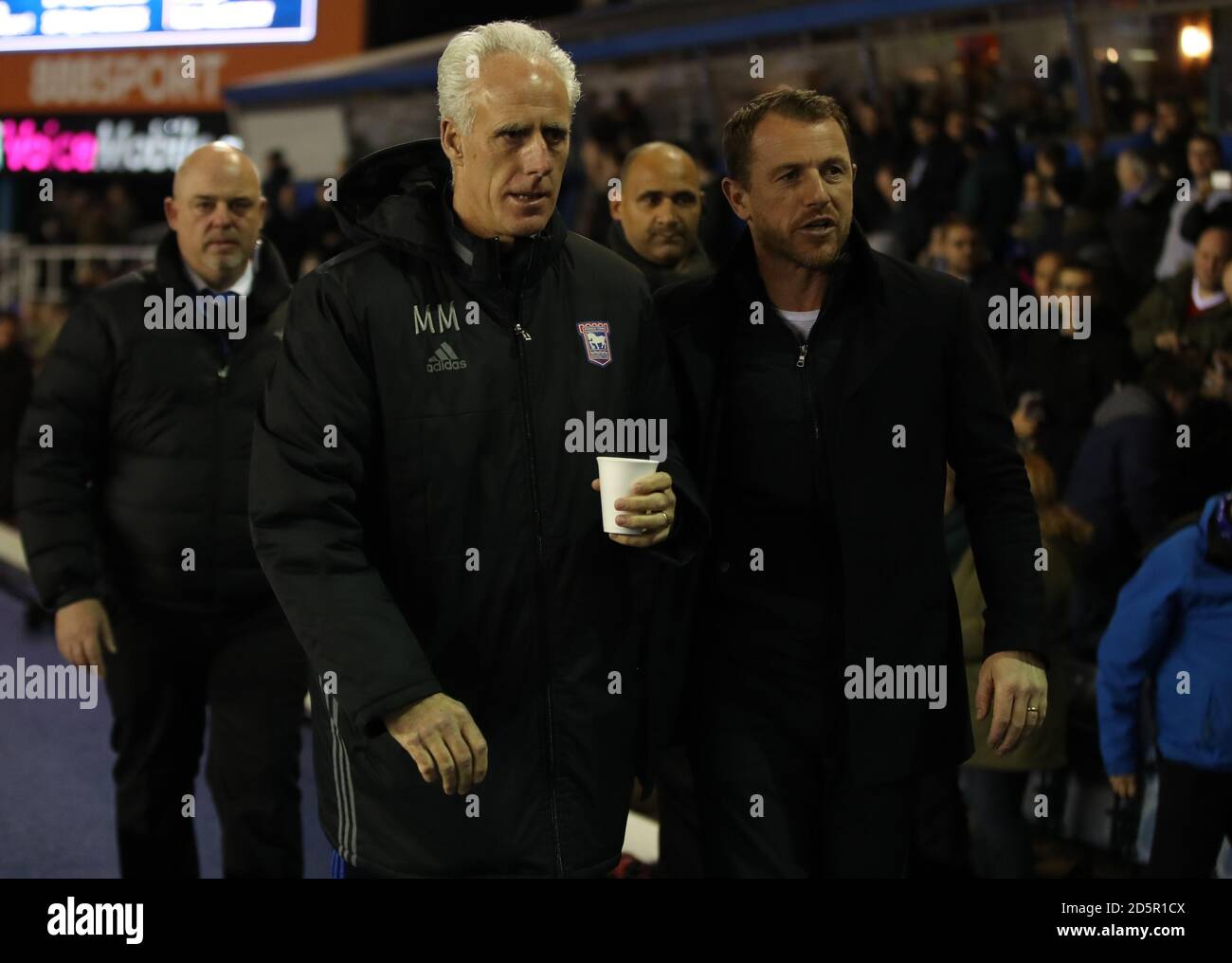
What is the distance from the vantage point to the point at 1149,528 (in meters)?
5.47

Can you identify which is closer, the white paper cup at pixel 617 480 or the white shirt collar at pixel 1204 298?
the white paper cup at pixel 617 480

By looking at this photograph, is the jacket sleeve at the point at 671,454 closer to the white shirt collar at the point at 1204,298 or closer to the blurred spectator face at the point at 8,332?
the white shirt collar at the point at 1204,298

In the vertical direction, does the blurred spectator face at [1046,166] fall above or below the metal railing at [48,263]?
below

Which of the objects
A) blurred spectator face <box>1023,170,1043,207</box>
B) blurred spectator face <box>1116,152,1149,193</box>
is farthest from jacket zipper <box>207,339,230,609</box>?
blurred spectator face <box>1023,170,1043,207</box>

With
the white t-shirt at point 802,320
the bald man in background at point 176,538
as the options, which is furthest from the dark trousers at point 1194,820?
the bald man in background at point 176,538

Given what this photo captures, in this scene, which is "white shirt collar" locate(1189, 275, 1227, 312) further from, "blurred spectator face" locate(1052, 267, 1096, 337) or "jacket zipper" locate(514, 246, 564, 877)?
"jacket zipper" locate(514, 246, 564, 877)

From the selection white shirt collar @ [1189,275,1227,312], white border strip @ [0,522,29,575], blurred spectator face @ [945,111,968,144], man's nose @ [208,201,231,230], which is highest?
blurred spectator face @ [945,111,968,144]

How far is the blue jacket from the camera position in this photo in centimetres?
396

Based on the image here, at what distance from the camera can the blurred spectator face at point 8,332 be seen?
11.1m

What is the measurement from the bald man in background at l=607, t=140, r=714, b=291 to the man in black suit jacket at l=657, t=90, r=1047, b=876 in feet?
5.21

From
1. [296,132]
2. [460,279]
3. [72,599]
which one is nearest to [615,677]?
[460,279]

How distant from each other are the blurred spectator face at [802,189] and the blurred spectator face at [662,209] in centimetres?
161

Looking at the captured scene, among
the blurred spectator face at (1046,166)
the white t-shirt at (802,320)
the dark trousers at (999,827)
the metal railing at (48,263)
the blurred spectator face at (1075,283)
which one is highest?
the metal railing at (48,263)
